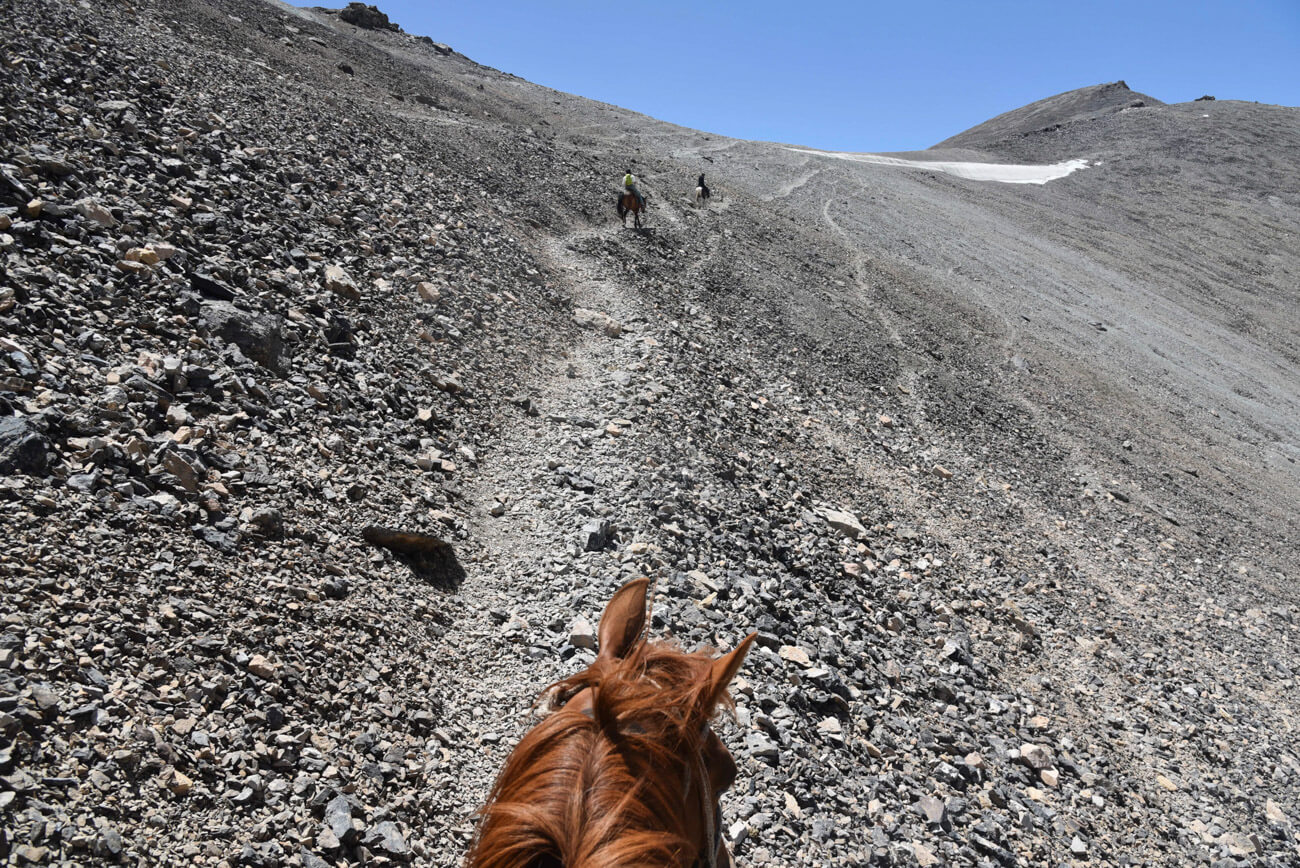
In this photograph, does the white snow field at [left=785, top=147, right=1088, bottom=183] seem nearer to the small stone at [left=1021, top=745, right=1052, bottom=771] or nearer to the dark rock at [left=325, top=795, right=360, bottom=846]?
the small stone at [left=1021, top=745, right=1052, bottom=771]

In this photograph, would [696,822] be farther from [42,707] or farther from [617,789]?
[42,707]

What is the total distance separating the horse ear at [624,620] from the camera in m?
2.13

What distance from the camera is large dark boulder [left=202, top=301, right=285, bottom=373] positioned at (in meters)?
6.03

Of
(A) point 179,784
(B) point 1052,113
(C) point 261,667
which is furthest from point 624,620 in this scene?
(B) point 1052,113

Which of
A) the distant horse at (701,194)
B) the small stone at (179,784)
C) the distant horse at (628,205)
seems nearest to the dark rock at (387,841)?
the small stone at (179,784)

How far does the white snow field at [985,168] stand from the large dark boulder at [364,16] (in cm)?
2452

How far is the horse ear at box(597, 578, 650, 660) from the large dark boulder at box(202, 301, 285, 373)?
5.28 m

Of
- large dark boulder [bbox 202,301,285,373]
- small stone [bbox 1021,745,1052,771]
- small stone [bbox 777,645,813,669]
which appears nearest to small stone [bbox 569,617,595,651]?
small stone [bbox 777,645,813,669]

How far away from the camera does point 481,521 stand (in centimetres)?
649

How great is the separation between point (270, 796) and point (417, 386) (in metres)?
4.89

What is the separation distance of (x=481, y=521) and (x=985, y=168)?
52093 millimetres

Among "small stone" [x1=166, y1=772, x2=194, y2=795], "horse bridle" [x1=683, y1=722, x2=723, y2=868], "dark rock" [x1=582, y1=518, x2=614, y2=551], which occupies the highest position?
"horse bridle" [x1=683, y1=722, x2=723, y2=868]

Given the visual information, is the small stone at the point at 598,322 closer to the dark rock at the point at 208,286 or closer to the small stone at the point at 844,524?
the small stone at the point at 844,524

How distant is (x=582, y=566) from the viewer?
5828 mm
